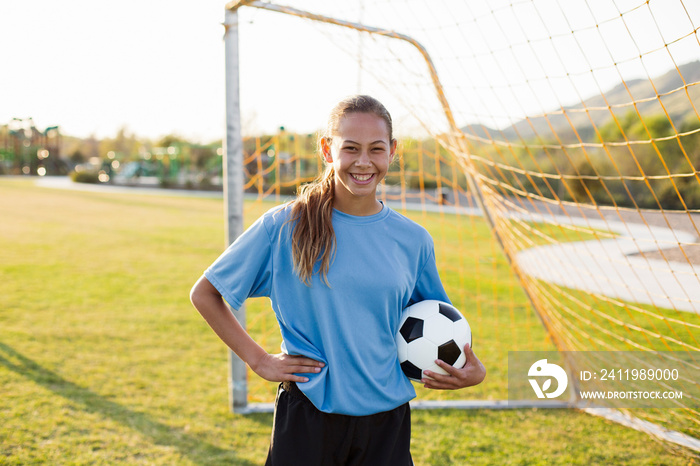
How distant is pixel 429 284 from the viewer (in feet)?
5.87

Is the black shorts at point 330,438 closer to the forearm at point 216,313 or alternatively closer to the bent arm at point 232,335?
the bent arm at point 232,335

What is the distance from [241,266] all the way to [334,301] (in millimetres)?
286

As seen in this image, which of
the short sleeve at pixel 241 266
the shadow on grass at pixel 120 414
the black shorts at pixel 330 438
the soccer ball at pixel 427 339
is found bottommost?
the shadow on grass at pixel 120 414

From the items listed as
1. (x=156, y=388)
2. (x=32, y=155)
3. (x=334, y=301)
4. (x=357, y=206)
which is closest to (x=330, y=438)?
(x=334, y=301)

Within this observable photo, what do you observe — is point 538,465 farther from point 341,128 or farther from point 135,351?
point 135,351

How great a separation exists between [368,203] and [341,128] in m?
0.24

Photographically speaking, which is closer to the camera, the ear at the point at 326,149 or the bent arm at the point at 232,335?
the bent arm at the point at 232,335

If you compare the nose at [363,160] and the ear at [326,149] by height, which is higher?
the ear at [326,149]

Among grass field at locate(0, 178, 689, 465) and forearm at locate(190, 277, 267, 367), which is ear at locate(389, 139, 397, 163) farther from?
grass field at locate(0, 178, 689, 465)

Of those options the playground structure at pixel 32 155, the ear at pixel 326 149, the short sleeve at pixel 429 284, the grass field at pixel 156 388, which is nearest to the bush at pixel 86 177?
the playground structure at pixel 32 155

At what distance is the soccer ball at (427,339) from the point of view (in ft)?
5.56

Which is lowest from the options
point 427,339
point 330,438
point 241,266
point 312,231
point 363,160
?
point 330,438

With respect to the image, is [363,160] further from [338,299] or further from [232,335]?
[232,335]

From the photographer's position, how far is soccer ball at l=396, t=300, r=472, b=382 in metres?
1.70
